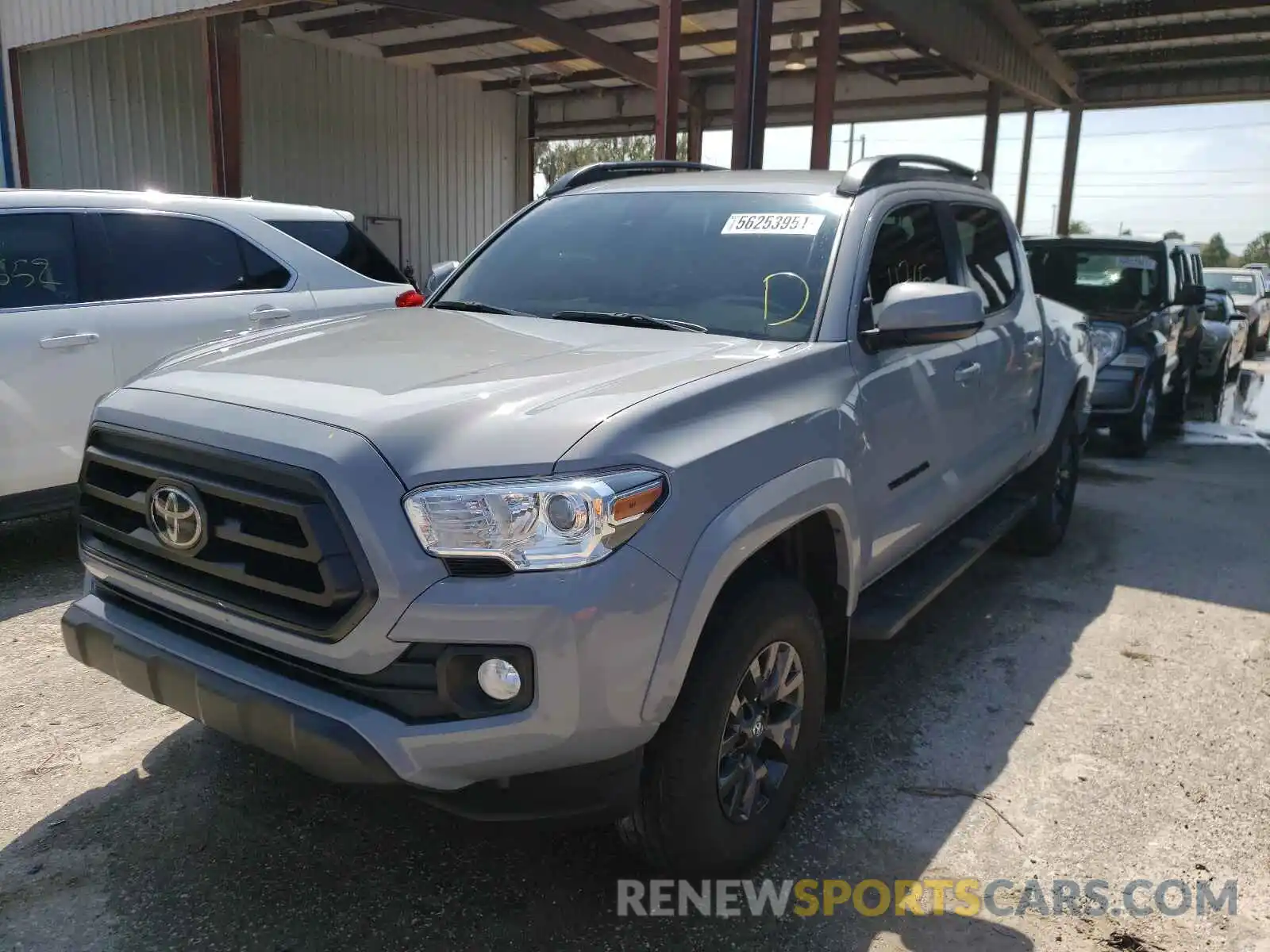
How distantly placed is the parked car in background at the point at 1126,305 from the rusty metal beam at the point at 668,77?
344 centimetres

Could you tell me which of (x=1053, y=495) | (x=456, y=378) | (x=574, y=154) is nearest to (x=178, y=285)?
(x=456, y=378)

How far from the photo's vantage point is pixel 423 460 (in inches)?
82.7

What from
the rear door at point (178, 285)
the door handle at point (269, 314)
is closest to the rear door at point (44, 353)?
the rear door at point (178, 285)

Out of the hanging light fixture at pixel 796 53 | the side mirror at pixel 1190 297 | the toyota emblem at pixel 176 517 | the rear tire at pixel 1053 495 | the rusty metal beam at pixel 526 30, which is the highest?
the rusty metal beam at pixel 526 30

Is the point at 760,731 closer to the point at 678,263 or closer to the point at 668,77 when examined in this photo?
the point at 678,263

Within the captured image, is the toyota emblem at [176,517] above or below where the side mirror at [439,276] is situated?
below

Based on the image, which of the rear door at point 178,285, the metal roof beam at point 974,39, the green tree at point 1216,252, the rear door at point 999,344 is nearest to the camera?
the rear door at point 999,344

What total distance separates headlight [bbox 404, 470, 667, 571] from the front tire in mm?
497

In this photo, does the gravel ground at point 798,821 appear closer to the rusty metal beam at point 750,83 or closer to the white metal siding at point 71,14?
the rusty metal beam at point 750,83

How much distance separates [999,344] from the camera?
433cm

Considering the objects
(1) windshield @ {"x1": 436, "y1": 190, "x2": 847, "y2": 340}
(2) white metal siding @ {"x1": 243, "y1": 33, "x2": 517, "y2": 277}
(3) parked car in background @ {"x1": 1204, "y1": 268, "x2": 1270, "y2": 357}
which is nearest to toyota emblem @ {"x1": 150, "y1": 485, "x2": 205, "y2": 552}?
(1) windshield @ {"x1": 436, "y1": 190, "x2": 847, "y2": 340}

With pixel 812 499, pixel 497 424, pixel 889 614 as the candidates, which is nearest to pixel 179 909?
pixel 497 424

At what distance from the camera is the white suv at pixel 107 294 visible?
4738 millimetres

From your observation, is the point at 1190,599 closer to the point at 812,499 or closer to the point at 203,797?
the point at 812,499
